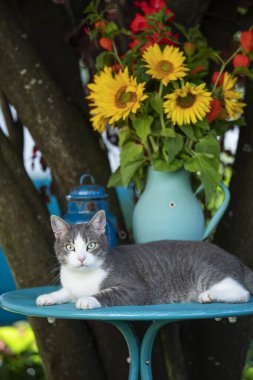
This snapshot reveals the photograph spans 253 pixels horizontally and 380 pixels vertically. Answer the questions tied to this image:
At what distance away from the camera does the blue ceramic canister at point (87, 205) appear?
2.11 meters

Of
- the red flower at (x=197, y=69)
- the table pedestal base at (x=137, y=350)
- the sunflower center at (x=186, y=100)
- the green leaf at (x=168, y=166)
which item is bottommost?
the table pedestal base at (x=137, y=350)

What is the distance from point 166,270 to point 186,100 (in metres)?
0.55

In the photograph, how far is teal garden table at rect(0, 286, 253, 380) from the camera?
1.52 metres

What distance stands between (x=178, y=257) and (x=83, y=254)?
0.30m

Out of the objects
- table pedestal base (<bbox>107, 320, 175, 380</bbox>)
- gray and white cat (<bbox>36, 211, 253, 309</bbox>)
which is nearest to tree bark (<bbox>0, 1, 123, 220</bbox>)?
gray and white cat (<bbox>36, 211, 253, 309</bbox>)

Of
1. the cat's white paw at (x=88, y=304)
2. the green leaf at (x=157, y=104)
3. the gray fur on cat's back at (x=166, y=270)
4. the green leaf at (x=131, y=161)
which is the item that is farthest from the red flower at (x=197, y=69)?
the cat's white paw at (x=88, y=304)

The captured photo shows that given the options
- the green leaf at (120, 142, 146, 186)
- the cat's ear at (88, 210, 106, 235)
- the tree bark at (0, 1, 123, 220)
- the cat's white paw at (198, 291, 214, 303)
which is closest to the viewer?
the cat's white paw at (198, 291, 214, 303)

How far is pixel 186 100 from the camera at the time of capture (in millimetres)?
2098

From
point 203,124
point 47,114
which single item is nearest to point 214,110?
point 203,124

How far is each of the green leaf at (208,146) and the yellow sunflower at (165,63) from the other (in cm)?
23

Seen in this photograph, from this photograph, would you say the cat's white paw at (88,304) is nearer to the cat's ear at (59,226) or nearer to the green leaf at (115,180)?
the cat's ear at (59,226)

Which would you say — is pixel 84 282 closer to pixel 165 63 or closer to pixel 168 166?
pixel 168 166

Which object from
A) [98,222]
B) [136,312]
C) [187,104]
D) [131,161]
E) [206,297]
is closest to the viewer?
[136,312]

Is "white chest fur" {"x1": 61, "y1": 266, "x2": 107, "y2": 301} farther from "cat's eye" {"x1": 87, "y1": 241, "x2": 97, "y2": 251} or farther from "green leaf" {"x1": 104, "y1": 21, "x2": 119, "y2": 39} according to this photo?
"green leaf" {"x1": 104, "y1": 21, "x2": 119, "y2": 39}
